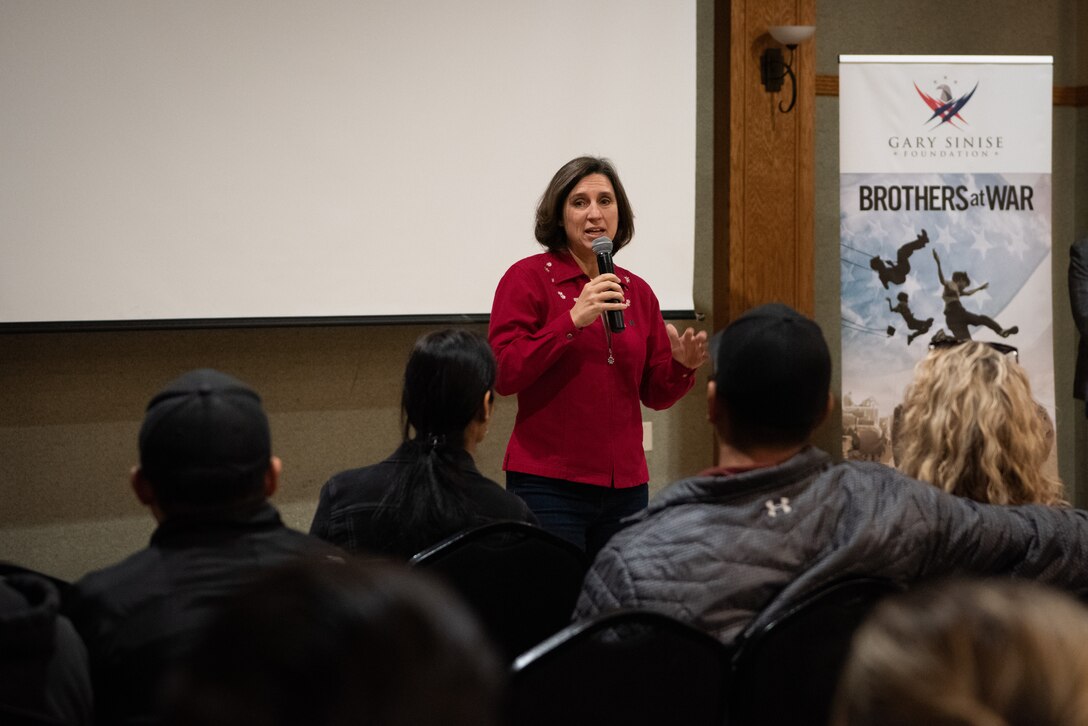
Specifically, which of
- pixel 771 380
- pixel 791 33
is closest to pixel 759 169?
pixel 791 33

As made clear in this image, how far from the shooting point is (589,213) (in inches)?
124

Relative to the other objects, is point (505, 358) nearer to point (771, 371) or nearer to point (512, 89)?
point (771, 371)

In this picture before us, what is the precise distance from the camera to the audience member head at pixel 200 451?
1.52m

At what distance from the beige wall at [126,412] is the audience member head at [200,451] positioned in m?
2.68

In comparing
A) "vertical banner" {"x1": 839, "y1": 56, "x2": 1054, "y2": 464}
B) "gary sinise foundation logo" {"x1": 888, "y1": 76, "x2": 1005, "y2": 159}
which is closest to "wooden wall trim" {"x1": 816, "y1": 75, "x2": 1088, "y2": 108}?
"vertical banner" {"x1": 839, "y1": 56, "x2": 1054, "y2": 464}

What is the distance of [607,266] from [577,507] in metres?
0.65

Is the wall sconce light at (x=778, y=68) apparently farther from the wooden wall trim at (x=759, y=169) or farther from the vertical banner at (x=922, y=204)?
the vertical banner at (x=922, y=204)

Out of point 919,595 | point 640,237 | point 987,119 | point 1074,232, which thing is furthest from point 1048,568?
point 1074,232

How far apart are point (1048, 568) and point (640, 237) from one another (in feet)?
9.57

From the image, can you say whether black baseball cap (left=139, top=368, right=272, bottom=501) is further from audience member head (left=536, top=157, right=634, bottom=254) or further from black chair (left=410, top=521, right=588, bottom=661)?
audience member head (left=536, top=157, right=634, bottom=254)

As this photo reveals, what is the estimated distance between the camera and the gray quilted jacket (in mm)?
1638

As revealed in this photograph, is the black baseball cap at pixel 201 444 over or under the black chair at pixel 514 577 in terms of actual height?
over

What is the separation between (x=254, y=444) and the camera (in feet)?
5.13

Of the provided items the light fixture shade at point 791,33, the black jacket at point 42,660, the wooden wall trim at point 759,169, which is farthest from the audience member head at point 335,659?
the light fixture shade at point 791,33
